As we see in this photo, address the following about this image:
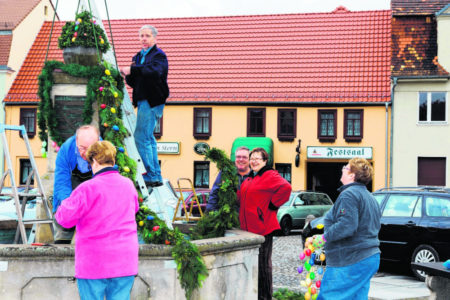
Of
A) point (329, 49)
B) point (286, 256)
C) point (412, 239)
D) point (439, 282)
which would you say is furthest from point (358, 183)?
point (329, 49)

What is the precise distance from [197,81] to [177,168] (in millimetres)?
4458

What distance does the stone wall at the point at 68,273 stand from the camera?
19.3 ft

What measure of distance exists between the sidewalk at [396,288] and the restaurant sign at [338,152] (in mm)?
18046

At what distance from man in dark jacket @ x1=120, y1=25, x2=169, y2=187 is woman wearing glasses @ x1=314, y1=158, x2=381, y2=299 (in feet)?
8.10

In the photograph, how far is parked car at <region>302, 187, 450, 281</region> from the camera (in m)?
12.6

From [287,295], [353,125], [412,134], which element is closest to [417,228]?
[287,295]

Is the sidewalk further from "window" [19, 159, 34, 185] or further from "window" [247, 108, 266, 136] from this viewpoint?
"window" [19, 159, 34, 185]

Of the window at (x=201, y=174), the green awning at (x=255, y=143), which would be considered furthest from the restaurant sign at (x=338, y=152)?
the window at (x=201, y=174)

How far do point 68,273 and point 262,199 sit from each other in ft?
7.55

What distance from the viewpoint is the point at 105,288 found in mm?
4938

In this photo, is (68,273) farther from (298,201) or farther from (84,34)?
(298,201)

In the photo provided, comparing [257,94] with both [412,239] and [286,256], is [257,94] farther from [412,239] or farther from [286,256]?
[412,239]

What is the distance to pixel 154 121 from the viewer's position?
26.6ft

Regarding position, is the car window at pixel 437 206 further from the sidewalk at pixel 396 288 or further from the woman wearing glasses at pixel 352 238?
the woman wearing glasses at pixel 352 238
